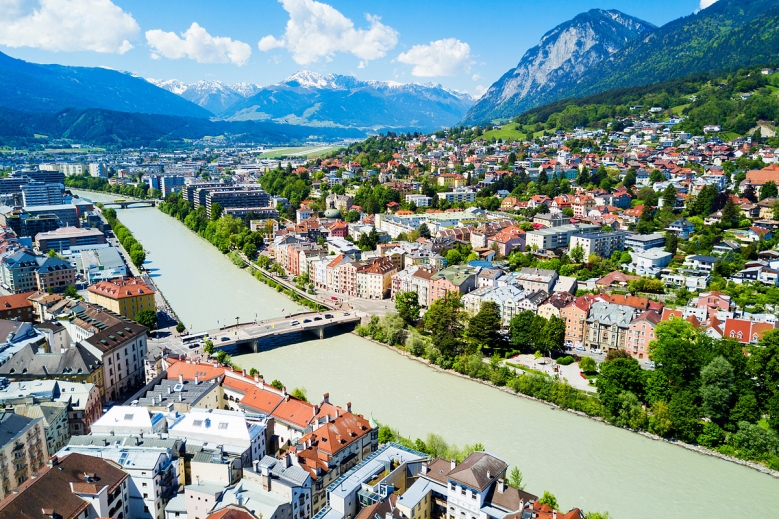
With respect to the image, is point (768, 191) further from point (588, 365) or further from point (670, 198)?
point (588, 365)

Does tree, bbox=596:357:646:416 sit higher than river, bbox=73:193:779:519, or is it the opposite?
tree, bbox=596:357:646:416

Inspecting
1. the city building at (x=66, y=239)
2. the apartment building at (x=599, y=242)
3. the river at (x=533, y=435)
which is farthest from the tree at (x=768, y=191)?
the city building at (x=66, y=239)

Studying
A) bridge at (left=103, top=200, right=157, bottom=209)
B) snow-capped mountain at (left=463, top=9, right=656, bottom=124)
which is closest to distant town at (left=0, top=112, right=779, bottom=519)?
bridge at (left=103, top=200, right=157, bottom=209)

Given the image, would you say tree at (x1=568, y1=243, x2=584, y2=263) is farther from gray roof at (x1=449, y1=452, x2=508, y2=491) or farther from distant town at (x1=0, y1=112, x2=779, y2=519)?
gray roof at (x1=449, y1=452, x2=508, y2=491)

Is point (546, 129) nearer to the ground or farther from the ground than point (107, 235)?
farther from the ground

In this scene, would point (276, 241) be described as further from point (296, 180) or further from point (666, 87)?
point (666, 87)

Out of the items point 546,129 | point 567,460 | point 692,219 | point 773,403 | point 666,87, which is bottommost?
point 567,460

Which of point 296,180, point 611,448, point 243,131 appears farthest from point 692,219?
point 243,131

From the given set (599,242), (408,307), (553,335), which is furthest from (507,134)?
(553,335)
